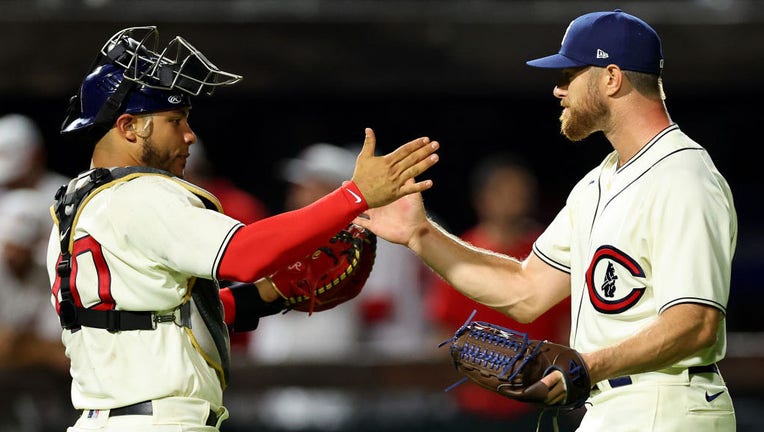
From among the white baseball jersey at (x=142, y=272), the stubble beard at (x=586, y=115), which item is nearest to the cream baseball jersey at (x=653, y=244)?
the stubble beard at (x=586, y=115)

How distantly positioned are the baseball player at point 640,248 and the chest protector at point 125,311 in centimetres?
110

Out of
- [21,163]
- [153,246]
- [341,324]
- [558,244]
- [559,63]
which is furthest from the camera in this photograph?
[21,163]

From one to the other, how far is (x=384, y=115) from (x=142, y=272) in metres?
7.05

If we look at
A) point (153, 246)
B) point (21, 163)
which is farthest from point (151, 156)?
point (21, 163)

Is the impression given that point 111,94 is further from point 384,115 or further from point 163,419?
point 384,115

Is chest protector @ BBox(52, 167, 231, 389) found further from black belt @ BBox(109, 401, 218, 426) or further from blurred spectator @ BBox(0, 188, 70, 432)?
blurred spectator @ BBox(0, 188, 70, 432)

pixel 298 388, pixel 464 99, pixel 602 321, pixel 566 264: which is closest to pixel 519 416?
pixel 298 388

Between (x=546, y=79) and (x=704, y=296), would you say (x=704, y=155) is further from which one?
(x=546, y=79)

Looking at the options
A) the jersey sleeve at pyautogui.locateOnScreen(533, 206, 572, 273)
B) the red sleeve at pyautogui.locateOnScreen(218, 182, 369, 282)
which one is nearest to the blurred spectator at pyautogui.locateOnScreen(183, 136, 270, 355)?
the jersey sleeve at pyautogui.locateOnScreen(533, 206, 572, 273)

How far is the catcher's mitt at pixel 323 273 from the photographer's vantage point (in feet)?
15.3

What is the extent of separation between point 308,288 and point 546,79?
4.61 meters

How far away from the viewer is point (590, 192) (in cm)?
442

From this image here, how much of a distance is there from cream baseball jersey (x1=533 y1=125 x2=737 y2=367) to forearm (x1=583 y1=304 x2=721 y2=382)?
0.12 ft

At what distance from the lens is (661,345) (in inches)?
150
